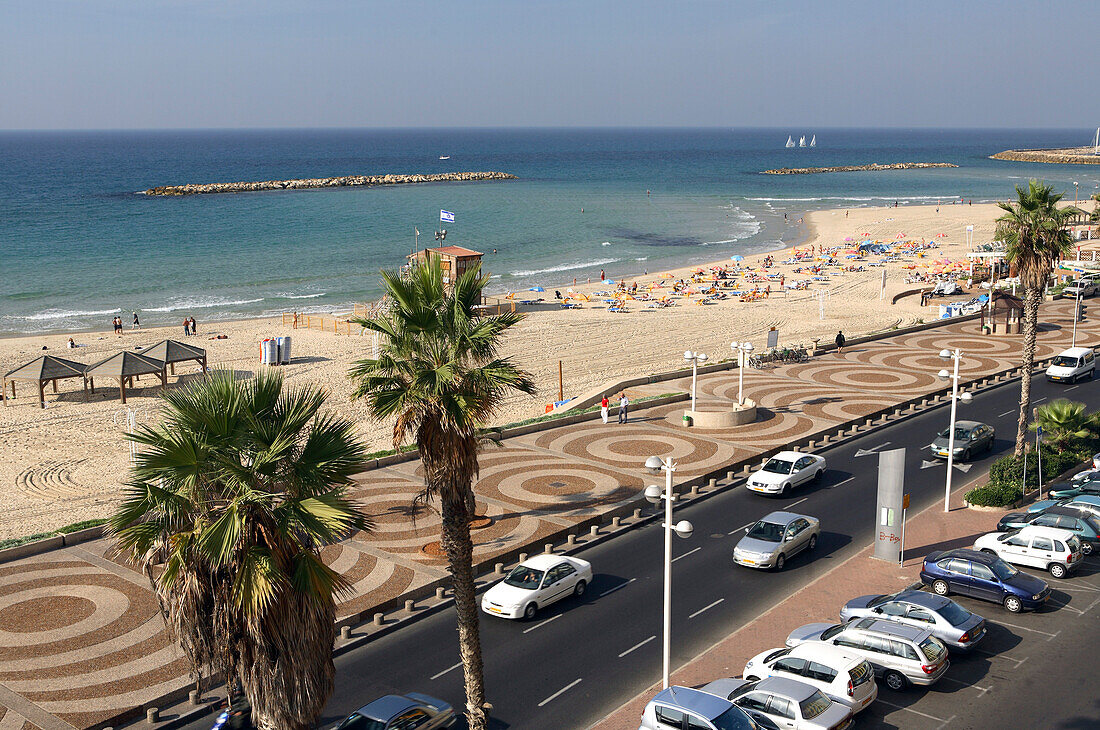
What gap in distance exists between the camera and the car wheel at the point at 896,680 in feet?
59.7

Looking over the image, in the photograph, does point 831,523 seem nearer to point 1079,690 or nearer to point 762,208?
point 1079,690

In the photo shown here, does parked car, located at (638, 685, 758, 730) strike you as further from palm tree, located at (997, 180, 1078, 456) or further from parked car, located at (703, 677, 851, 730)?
palm tree, located at (997, 180, 1078, 456)

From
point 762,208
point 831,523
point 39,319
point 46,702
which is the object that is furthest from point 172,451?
point 762,208

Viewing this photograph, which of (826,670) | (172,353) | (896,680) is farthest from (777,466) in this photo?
(172,353)

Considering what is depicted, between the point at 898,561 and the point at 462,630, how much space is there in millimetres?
14094

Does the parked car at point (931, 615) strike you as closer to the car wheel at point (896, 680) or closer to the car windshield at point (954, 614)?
the car windshield at point (954, 614)

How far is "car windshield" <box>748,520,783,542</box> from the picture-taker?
80.6 ft

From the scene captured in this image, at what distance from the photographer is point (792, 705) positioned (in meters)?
16.1

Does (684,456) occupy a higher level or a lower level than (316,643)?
lower

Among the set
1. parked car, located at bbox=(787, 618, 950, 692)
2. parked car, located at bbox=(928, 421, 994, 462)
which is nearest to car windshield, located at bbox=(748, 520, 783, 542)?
parked car, located at bbox=(787, 618, 950, 692)

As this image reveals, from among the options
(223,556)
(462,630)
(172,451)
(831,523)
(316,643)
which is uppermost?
(172,451)

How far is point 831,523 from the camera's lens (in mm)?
27625

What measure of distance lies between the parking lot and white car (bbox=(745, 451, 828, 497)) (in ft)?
28.0

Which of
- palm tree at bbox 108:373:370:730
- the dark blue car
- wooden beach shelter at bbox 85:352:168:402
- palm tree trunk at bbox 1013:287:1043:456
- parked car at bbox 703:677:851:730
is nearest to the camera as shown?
palm tree at bbox 108:373:370:730
